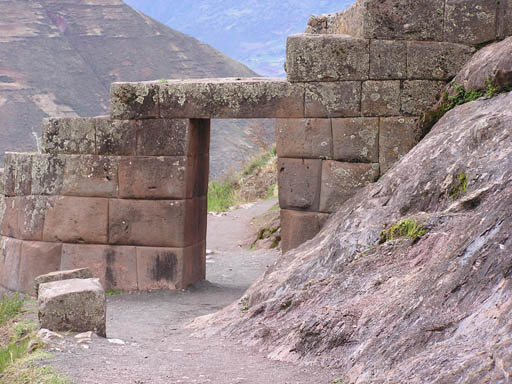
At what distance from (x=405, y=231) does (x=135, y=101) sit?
4.85 meters

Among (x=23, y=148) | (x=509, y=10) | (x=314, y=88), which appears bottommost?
(x=23, y=148)

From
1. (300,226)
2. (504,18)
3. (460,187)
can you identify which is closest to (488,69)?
(504,18)

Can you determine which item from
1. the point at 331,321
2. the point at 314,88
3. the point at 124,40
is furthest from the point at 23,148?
the point at 331,321

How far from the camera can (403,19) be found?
932 centimetres

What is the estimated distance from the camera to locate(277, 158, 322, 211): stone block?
376 inches

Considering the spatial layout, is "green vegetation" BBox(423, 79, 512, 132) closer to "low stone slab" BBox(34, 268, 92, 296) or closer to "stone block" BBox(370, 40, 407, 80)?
"stone block" BBox(370, 40, 407, 80)

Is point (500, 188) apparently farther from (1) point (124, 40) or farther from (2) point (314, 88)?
(1) point (124, 40)

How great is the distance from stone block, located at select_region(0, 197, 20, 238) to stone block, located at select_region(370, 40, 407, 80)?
527 cm

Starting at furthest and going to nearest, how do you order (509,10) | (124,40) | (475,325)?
(124,40), (509,10), (475,325)

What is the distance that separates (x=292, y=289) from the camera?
7172 mm

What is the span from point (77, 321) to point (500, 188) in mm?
3957

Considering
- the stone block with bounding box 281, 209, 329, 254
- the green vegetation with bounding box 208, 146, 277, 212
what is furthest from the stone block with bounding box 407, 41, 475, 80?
the green vegetation with bounding box 208, 146, 277, 212

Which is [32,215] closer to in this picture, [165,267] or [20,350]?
[165,267]

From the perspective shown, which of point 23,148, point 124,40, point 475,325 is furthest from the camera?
point 124,40
